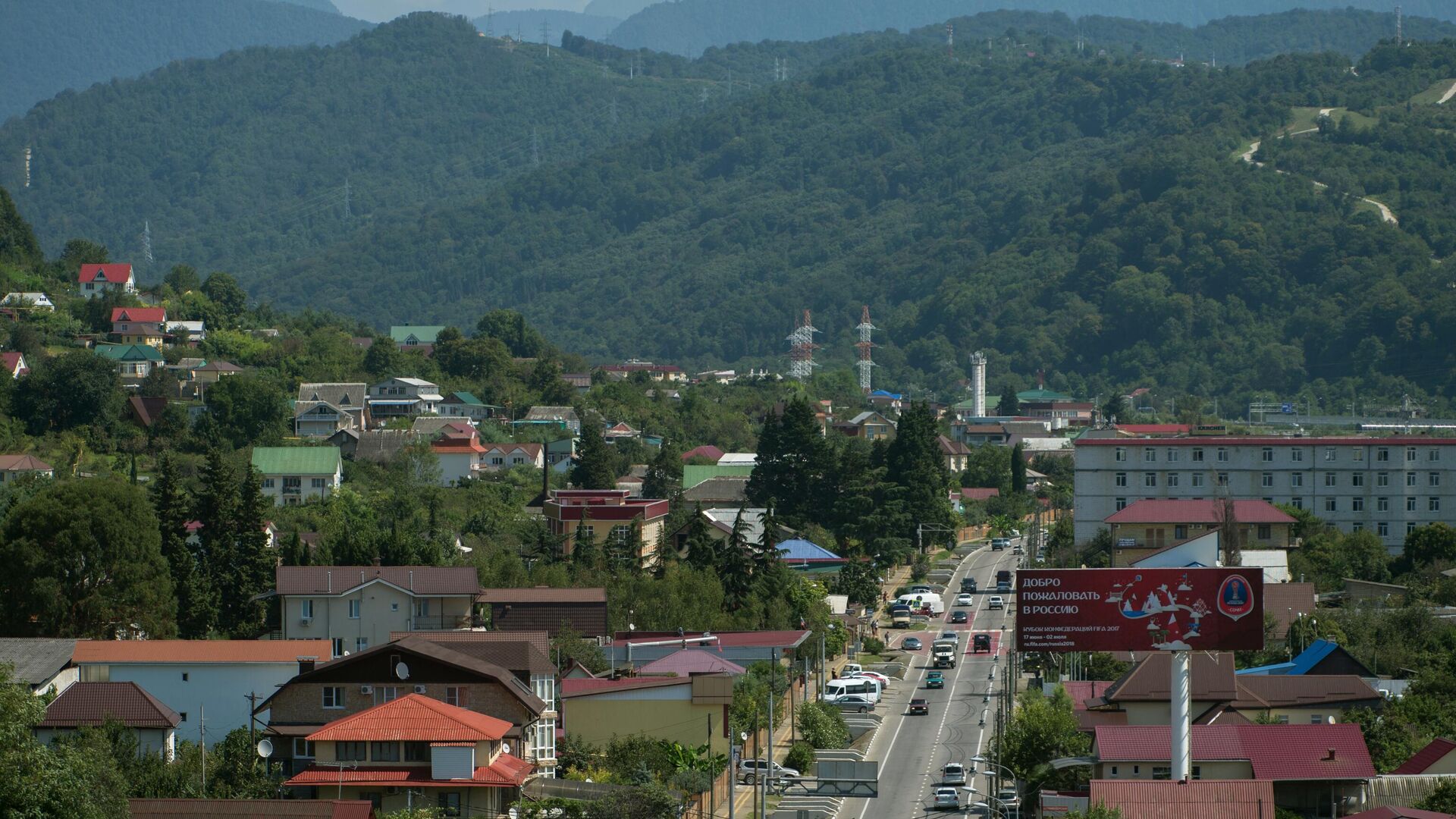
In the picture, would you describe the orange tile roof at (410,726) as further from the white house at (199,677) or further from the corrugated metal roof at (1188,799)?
the corrugated metal roof at (1188,799)

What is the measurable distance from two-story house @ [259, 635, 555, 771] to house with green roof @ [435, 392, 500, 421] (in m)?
70.8

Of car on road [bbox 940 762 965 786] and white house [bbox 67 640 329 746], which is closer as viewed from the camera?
car on road [bbox 940 762 965 786]

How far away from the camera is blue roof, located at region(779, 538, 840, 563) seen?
262 ft

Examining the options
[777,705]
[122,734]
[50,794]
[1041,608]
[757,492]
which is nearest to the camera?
[50,794]

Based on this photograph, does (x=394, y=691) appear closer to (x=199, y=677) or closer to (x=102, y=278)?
(x=199, y=677)

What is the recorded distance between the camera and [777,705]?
5575cm

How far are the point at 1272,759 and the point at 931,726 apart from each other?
14.5m

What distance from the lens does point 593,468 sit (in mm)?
94625

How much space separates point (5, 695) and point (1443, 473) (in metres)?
69.5

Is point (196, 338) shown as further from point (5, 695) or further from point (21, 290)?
point (5, 695)

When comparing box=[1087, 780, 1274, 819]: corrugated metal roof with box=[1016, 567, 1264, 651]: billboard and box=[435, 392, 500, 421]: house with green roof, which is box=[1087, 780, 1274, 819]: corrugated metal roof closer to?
box=[1016, 567, 1264, 651]: billboard

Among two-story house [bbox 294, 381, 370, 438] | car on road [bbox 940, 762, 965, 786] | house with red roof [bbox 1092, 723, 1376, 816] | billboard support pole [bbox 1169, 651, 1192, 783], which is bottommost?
car on road [bbox 940, 762, 965, 786]

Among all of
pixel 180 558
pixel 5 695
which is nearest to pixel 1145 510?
pixel 180 558

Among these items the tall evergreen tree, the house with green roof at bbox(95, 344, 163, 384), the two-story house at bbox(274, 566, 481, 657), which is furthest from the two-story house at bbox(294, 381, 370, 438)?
the two-story house at bbox(274, 566, 481, 657)
